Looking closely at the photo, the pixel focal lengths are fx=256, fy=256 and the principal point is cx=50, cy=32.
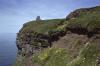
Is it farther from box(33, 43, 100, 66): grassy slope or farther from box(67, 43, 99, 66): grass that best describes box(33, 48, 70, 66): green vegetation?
box(67, 43, 99, 66): grass

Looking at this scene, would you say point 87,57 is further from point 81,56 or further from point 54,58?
point 54,58

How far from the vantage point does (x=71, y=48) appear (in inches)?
1532

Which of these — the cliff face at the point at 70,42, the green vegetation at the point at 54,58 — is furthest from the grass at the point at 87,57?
the green vegetation at the point at 54,58

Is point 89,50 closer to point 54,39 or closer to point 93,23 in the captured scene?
point 93,23

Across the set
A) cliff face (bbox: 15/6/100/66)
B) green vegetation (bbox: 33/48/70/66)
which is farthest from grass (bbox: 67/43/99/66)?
green vegetation (bbox: 33/48/70/66)

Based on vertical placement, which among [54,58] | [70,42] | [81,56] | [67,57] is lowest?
[54,58]

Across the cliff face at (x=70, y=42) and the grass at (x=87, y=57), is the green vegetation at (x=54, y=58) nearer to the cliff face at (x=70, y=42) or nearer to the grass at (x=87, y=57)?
the cliff face at (x=70, y=42)

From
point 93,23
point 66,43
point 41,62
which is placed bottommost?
point 41,62

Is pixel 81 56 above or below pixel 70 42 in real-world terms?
below

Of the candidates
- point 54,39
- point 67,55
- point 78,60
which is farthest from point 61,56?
point 54,39

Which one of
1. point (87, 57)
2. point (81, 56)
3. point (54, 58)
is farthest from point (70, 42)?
point (87, 57)

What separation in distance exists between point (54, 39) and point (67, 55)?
10599 millimetres

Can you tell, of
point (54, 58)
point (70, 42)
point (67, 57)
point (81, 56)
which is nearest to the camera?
point (81, 56)

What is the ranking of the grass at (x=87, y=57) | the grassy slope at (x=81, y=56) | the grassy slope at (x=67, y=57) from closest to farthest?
the grass at (x=87, y=57) → the grassy slope at (x=67, y=57) → the grassy slope at (x=81, y=56)
